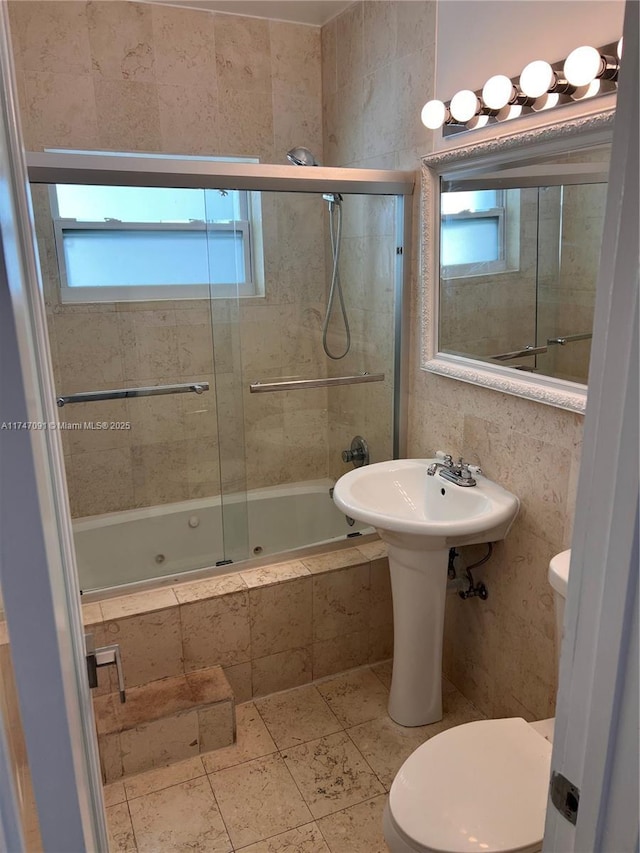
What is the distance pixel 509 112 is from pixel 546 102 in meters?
0.15

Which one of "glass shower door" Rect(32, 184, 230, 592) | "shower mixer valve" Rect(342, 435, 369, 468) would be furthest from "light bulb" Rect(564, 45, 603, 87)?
"shower mixer valve" Rect(342, 435, 369, 468)

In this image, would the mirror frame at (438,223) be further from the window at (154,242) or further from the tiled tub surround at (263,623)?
the tiled tub surround at (263,623)

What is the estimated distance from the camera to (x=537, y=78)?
1.66 m

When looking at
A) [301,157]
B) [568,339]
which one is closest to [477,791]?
[568,339]

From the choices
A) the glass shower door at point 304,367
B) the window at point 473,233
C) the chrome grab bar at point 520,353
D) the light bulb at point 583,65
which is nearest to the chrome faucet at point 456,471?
the chrome grab bar at point 520,353

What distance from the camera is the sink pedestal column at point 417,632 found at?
82.4 inches

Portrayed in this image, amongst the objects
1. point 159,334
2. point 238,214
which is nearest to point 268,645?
point 159,334

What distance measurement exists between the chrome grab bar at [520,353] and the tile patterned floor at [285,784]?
Answer: 1272 millimetres

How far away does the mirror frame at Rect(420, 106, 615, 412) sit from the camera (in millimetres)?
1656

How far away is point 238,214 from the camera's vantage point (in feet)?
7.86

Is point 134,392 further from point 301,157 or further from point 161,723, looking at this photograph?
point 161,723

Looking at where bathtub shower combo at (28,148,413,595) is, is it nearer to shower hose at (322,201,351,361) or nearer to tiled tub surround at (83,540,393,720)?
shower hose at (322,201,351,361)

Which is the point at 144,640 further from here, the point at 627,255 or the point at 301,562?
the point at 627,255

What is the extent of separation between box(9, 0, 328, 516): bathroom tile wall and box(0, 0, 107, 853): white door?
6.48ft
